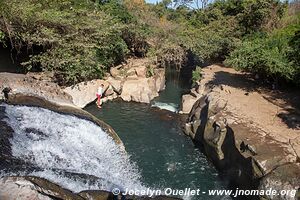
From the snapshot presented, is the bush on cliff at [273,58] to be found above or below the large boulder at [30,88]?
above

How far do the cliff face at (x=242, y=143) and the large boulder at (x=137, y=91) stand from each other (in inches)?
186

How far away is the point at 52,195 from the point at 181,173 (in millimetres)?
5296

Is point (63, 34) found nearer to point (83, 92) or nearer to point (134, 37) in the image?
point (83, 92)

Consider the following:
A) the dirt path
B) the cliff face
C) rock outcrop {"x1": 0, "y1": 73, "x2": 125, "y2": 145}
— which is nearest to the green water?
the cliff face

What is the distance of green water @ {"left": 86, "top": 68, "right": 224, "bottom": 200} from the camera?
37.2ft

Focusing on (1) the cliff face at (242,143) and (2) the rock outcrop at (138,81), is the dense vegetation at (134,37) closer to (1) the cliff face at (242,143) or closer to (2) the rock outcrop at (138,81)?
(2) the rock outcrop at (138,81)

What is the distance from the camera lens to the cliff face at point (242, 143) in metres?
9.16

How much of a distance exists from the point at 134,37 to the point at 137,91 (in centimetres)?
761

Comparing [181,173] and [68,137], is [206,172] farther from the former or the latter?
[68,137]

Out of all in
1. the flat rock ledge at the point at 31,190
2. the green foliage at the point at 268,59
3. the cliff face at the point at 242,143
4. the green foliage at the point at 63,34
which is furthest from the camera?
the green foliage at the point at 63,34

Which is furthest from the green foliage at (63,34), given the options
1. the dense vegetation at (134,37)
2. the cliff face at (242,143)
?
the cliff face at (242,143)

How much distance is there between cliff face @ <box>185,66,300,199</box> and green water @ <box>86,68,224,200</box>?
0.59 meters

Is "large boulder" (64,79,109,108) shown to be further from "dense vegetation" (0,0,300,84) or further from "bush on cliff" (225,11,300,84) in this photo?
"bush on cliff" (225,11,300,84)

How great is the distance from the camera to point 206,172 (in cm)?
1202
